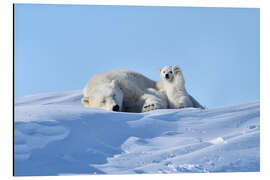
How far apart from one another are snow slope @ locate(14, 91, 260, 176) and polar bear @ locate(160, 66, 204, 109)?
1.57 m

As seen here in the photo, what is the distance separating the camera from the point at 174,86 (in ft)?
23.8

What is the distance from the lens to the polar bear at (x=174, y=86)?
7164 millimetres

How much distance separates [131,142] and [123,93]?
247 cm

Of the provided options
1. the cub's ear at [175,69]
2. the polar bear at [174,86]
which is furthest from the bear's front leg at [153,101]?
the cub's ear at [175,69]

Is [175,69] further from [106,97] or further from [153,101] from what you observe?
[106,97]

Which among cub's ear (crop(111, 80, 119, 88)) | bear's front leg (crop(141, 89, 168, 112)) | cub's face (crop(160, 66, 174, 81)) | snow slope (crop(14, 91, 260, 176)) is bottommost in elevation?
snow slope (crop(14, 91, 260, 176))

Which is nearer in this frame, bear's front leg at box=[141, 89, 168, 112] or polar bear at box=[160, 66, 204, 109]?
bear's front leg at box=[141, 89, 168, 112]

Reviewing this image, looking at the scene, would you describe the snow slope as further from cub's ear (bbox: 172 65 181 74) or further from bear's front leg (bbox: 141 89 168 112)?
cub's ear (bbox: 172 65 181 74)

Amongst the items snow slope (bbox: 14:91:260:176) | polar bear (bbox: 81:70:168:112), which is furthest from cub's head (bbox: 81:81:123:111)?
snow slope (bbox: 14:91:260:176)

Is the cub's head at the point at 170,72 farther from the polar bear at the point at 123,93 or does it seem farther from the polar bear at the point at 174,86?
the polar bear at the point at 123,93

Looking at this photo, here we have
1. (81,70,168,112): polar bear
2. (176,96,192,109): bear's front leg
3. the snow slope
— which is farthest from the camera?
(176,96,192,109): bear's front leg

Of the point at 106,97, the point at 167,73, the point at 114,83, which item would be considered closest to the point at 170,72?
the point at 167,73

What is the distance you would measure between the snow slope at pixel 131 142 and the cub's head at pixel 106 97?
119cm

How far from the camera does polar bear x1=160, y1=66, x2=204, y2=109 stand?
7.16m
